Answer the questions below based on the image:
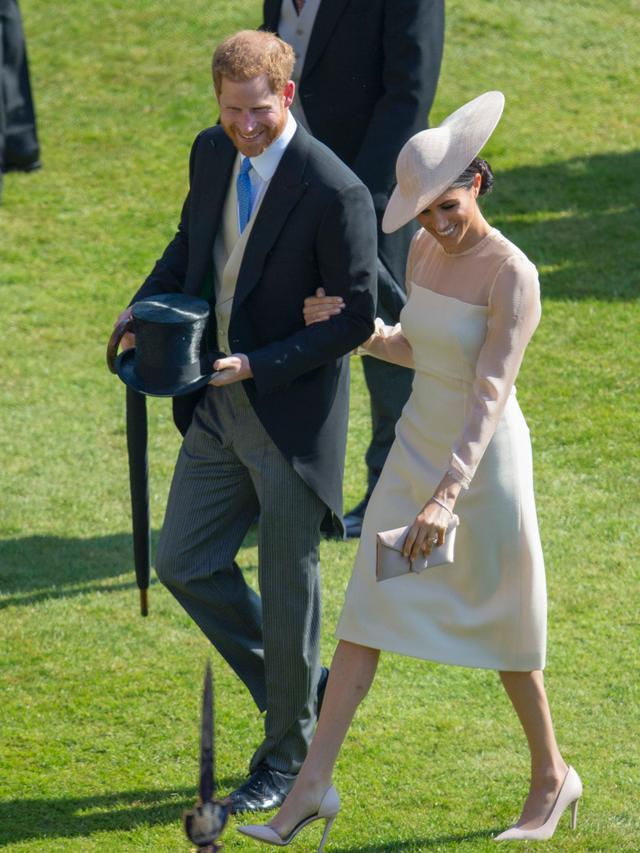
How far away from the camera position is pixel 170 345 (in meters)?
4.09

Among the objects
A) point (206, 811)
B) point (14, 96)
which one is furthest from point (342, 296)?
point (14, 96)

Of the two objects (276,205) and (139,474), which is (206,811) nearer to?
(276,205)

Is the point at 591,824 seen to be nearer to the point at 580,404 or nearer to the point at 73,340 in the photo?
the point at 580,404

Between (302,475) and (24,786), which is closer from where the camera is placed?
(302,475)

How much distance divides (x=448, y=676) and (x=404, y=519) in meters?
1.37

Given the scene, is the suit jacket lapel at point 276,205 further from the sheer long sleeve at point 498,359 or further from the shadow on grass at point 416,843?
the shadow on grass at point 416,843

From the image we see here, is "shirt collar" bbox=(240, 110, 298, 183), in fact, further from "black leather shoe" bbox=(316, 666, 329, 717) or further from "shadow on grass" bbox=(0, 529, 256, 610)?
"shadow on grass" bbox=(0, 529, 256, 610)

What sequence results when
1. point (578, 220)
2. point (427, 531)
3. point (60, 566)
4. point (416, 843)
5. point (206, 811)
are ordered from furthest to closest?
point (578, 220) < point (60, 566) < point (416, 843) < point (427, 531) < point (206, 811)

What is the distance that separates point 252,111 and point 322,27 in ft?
6.45

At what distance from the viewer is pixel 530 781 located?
14.5 ft

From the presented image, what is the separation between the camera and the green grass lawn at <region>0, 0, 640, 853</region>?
4.60m

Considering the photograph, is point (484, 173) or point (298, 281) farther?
point (298, 281)

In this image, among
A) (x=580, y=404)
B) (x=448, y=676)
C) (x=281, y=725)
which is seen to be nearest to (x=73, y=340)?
(x=580, y=404)

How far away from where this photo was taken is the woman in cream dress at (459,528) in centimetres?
393
